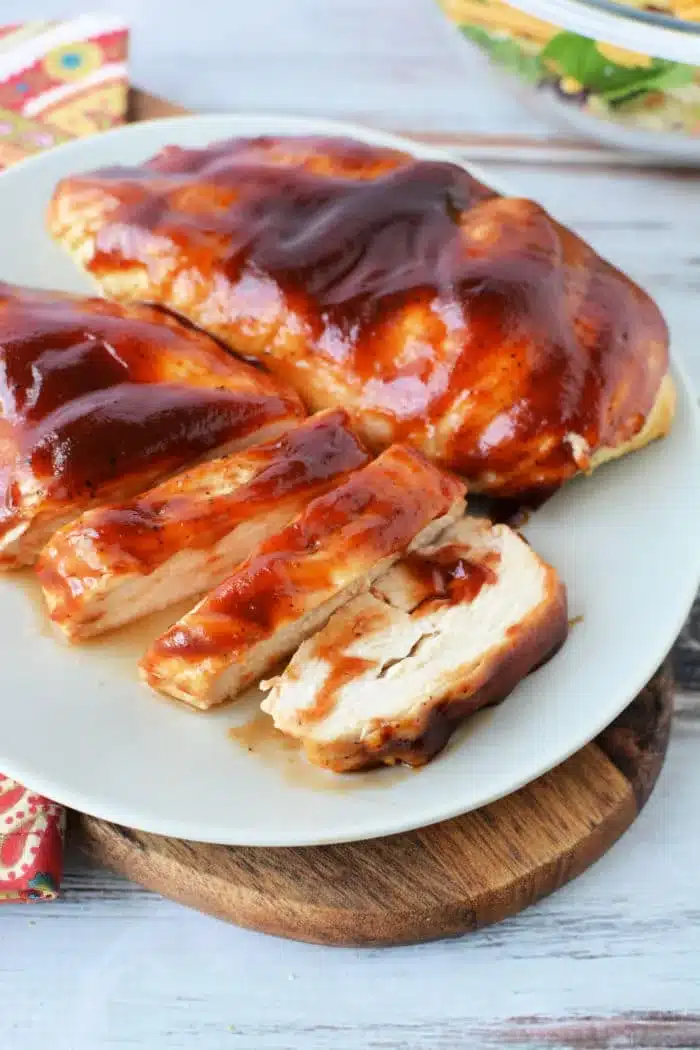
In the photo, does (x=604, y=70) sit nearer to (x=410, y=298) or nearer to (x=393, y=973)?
(x=410, y=298)

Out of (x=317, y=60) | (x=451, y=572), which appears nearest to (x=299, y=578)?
(x=451, y=572)

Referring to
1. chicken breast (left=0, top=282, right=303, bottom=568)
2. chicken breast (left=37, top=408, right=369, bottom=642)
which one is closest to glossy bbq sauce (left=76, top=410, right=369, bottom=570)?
chicken breast (left=37, top=408, right=369, bottom=642)

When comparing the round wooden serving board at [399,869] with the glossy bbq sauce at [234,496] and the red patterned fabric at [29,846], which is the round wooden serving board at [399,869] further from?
the glossy bbq sauce at [234,496]

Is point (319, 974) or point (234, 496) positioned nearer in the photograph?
point (319, 974)

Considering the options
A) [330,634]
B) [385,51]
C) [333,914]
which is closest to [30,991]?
[333,914]

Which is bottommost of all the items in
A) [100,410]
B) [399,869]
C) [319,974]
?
[319,974]

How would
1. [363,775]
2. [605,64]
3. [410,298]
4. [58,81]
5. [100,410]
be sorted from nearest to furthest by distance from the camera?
[363,775] → [100,410] → [410,298] → [605,64] → [58,81]

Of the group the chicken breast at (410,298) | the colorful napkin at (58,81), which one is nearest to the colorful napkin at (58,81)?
the colorful napkin at (58,81)
